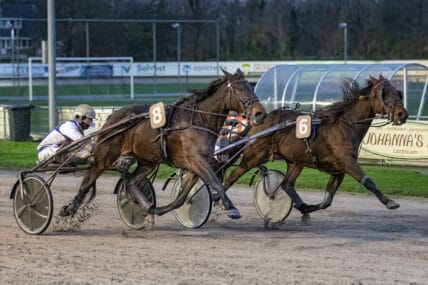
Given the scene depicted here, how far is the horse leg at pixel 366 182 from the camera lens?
9.90 meters

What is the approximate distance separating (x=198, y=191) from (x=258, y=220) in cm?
123

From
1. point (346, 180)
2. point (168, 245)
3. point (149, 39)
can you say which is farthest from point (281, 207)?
point (149, 39)

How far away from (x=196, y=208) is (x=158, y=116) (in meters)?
1.23

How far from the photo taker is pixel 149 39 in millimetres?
64438

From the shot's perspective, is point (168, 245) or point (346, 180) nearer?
point (168, 245)

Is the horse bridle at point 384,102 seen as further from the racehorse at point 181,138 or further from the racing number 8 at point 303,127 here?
the racehorse at point 181,138

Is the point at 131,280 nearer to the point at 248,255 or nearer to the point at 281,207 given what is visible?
the point at 248,255

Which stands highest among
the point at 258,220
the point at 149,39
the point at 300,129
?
the point at 149,39

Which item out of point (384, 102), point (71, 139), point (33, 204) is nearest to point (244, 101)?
point (384, 102)

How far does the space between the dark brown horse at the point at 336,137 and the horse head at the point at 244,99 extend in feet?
3.93

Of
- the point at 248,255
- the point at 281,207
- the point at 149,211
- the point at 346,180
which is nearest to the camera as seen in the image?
the point at 248,255

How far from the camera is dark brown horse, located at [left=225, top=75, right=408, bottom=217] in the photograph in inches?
411

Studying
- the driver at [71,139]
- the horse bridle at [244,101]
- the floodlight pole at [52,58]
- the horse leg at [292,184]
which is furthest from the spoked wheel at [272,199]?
the floodlight pole at [52,58]

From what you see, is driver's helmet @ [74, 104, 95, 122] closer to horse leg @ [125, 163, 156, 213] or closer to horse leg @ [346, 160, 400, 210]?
horse leg @ [125, 163, 156, 213]
